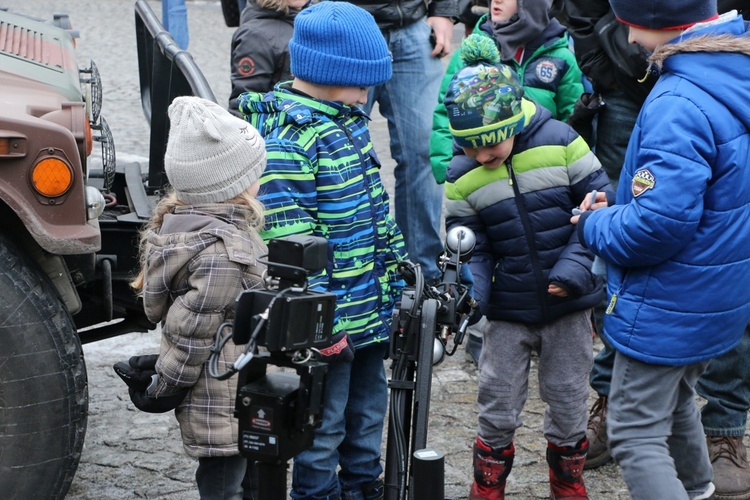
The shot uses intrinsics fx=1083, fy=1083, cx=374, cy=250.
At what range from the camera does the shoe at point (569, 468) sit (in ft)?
11.7

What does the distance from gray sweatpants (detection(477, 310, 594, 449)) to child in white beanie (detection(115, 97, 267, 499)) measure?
954 mm

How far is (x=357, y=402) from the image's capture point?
3.56 meters

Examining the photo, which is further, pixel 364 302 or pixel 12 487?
pixel 364 302

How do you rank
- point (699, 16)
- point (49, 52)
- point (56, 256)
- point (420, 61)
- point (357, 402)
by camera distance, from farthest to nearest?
point (420, 61) → point (49, 52) → point (357, 402) → point (56, 256) → point (699, 16)

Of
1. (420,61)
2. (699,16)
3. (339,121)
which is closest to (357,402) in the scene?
(339,121)

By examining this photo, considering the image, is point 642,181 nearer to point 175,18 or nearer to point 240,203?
point 240,203

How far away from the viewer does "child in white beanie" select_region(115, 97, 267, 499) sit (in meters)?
2.80

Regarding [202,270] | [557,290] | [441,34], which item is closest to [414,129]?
[441,34]

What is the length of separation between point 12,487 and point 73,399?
303 mm

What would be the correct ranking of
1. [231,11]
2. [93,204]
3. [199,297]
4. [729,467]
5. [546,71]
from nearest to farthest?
[199,297] < [93,204] < [729,467] < [546,71] < [231,11]

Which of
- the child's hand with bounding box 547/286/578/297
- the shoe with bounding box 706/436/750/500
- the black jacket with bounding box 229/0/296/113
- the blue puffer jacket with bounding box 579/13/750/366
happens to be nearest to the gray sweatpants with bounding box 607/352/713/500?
the blue puffer jacket with bounding box 579/13/750/366

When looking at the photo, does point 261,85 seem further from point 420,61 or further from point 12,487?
point 12,487

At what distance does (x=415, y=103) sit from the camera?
5.13 meters

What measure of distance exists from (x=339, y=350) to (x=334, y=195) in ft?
1.53
